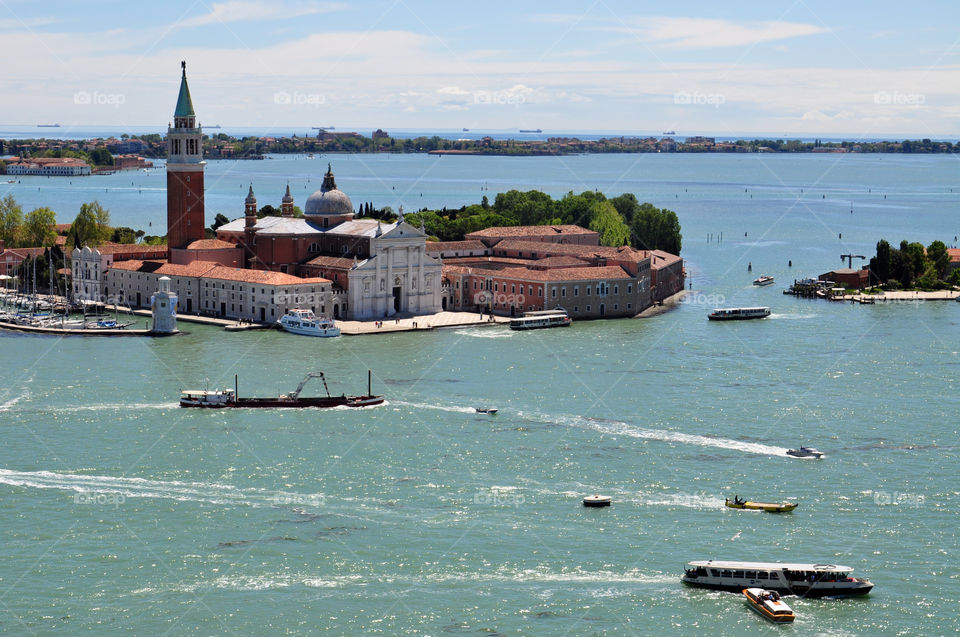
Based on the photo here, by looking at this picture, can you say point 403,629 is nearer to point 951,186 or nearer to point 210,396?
point 210,396

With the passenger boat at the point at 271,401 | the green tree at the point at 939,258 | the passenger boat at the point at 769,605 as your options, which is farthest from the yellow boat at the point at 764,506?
the green tree at the point at 939,258

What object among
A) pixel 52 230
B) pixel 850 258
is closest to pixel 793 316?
pixel 850 258

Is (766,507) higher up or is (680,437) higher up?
(680,437)

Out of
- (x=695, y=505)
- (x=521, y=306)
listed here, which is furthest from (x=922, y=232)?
(x=695, y=505)
